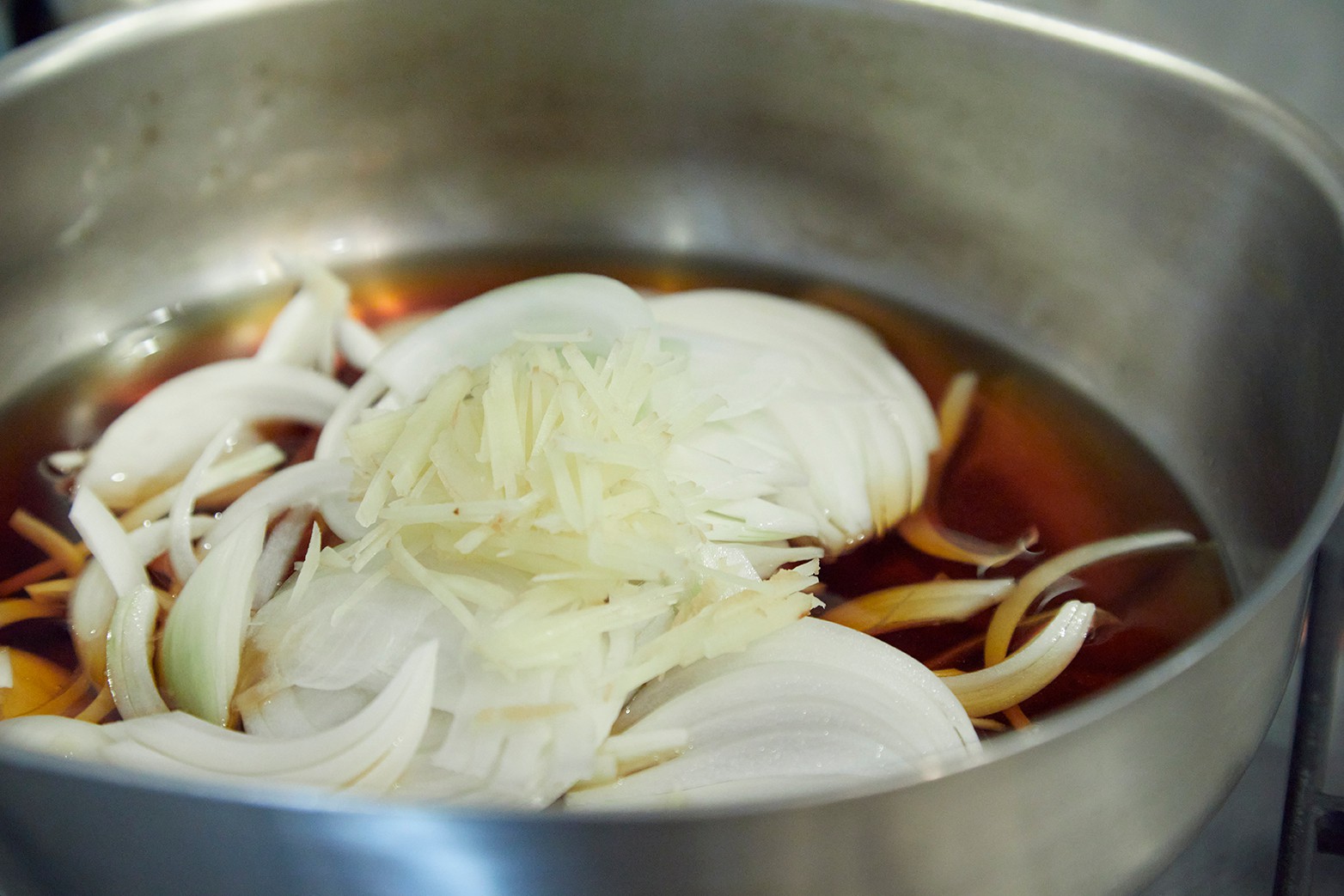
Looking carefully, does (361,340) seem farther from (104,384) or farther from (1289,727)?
(1289,727)

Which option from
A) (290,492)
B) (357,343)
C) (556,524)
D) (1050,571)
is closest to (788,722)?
(556,524)

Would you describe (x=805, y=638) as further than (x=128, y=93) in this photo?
No

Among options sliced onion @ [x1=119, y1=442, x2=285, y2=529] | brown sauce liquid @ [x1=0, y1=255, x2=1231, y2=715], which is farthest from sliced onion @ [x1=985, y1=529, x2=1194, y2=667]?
sliced onion @ [x1=119, y1=442, x2=285, y2=529]

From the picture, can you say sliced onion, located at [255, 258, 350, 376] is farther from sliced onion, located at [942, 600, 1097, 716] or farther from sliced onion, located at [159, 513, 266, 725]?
sliced onion, located at [942, 600, 1097, 716]

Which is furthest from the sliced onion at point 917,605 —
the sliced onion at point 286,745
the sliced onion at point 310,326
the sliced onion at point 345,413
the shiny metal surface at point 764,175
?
the sliced onion at point 310,326

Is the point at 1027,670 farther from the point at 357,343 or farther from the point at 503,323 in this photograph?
the point at 357,343

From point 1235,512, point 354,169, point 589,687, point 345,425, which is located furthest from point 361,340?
point 1235,512

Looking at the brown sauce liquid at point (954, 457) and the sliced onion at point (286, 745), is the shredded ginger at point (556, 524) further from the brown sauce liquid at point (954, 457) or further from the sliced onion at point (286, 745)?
the brown sauce liquid at point (954, 457)
